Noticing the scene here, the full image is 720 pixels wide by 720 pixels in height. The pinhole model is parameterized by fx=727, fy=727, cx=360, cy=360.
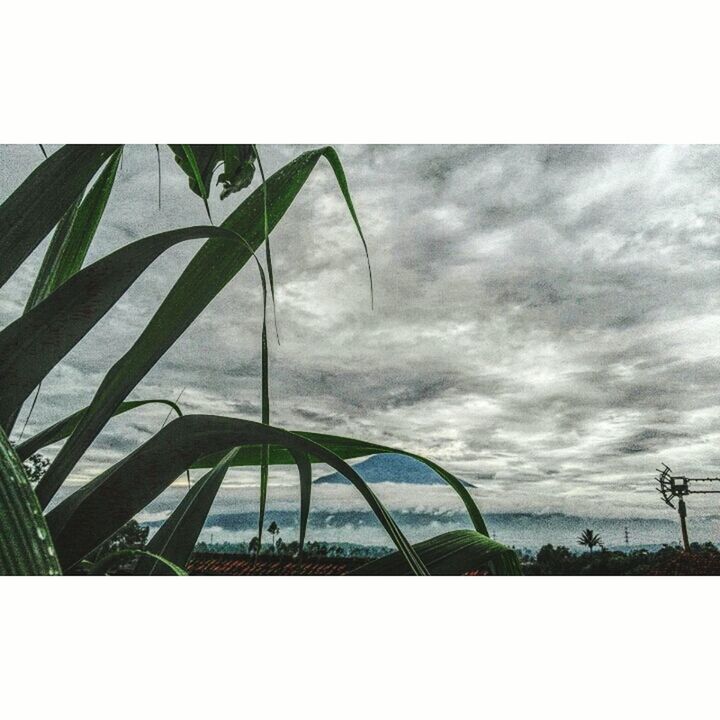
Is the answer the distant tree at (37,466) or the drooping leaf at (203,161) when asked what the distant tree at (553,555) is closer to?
the distant tree at (37,466)

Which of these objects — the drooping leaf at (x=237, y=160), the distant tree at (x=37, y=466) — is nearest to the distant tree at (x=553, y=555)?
the distant tree at (x=37, y=466)

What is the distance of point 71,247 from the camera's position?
21.9 inches

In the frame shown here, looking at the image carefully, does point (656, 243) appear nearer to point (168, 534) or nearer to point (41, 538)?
point (168, 534)

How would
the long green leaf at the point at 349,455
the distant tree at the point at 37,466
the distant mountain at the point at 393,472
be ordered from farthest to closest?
1. the distant mountain at the point at 393,472
2. the distant tree at the point at 37,466
3. the long green leaf at the point at 349,455

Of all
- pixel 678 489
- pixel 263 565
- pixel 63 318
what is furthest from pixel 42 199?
pixel 678 489

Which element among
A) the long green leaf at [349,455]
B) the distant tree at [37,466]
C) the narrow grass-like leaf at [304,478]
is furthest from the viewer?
the distant tree at [37,466]

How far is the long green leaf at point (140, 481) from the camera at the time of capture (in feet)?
1.25

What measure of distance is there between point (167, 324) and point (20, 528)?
156mm

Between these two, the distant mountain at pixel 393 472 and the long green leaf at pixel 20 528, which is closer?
the long green leaf at pixel 20 528

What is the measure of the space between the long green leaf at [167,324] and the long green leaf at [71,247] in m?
0.15
